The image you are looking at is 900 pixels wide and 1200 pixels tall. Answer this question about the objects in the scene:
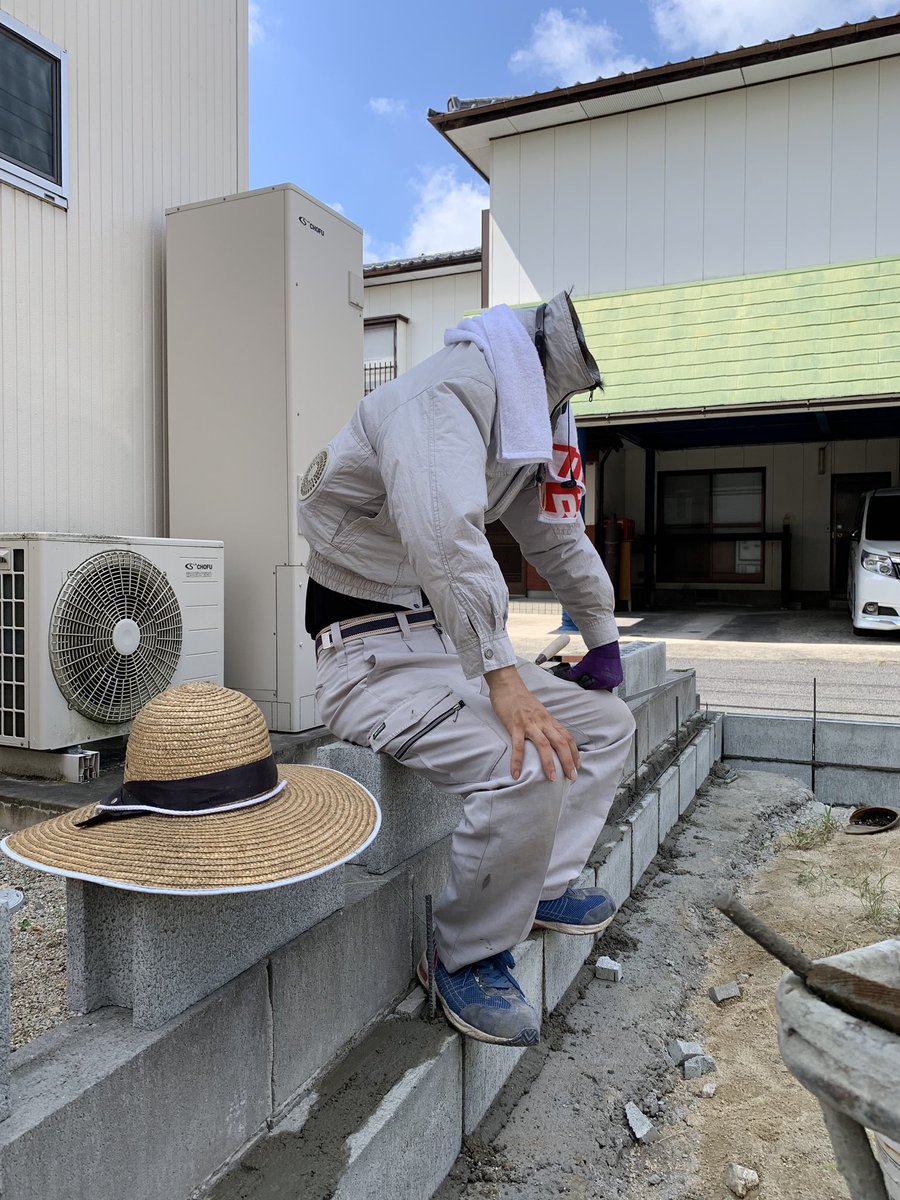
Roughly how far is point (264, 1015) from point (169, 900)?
31cm

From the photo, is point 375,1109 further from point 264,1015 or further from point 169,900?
point 169,900

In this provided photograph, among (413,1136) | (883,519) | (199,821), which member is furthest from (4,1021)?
(883,519)

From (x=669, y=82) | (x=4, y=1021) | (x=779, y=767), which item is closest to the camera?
(x=4, y=1021)

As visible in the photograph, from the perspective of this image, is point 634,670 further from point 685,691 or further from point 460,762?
point 460,762

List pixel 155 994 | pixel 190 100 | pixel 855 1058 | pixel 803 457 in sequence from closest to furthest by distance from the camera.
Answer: pixel 855 1058 < pixel 155 994 < pixel 190 100 < pixel 803 457

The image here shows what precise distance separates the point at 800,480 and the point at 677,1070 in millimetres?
12840

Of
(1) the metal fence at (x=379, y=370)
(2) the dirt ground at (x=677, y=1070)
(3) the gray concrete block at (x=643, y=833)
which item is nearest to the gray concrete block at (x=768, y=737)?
(2) the dirt ground at (x=677, y=1070)

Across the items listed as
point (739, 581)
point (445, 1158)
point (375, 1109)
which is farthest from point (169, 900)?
point (739, 581)

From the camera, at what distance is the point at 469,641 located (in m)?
1.56

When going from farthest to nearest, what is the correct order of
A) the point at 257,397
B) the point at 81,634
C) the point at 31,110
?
1. the point at 257,397
2. the point at 31,110
3. the point at 81,634

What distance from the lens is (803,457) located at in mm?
13445

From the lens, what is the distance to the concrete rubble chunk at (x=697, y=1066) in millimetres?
2096

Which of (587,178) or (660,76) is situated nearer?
(660,76)

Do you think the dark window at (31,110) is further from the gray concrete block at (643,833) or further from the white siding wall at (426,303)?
the white siding wall at (426,303)
